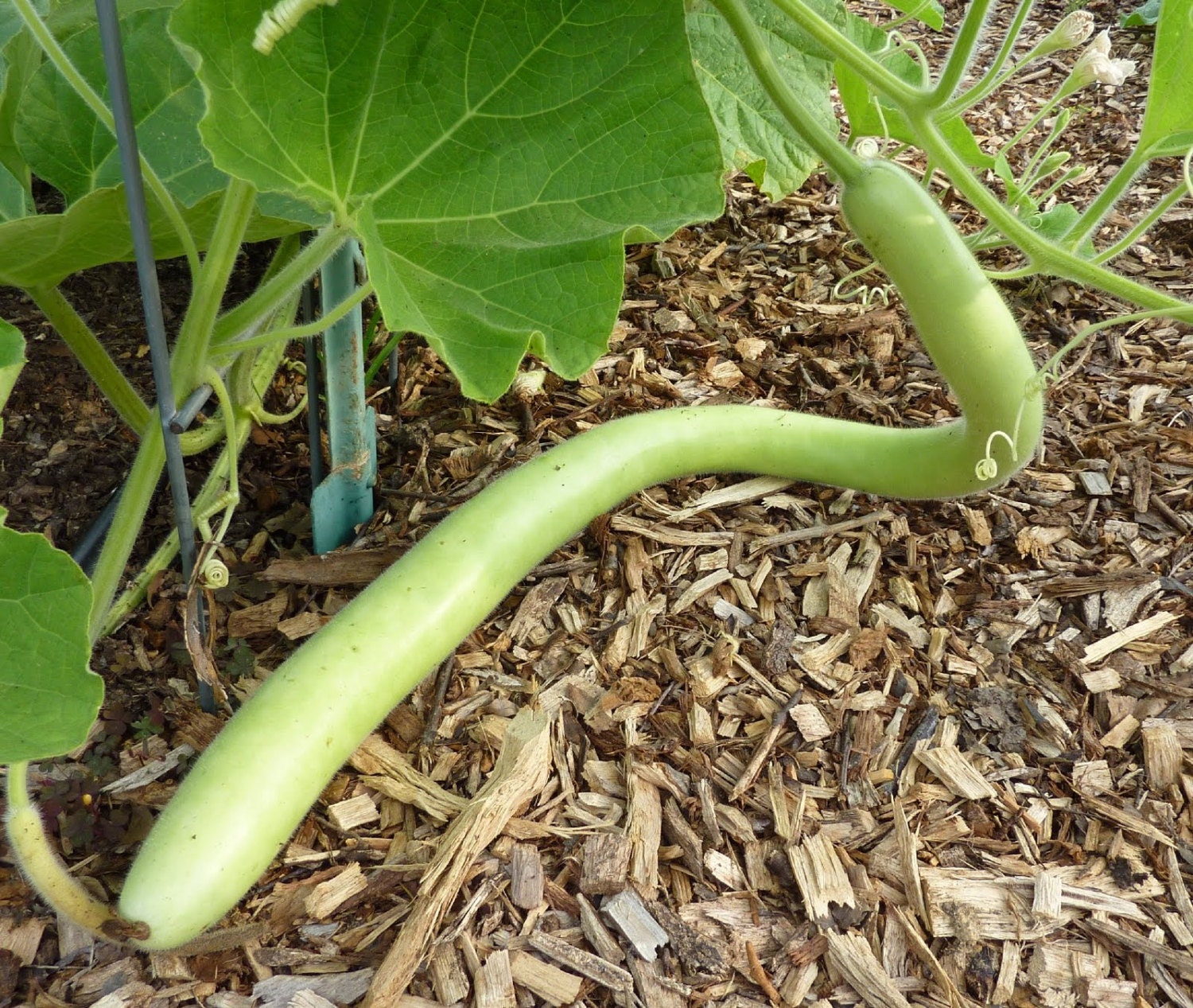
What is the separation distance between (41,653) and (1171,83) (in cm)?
133

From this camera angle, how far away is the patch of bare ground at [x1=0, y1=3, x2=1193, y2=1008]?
112 centimetres

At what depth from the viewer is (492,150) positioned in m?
1.05

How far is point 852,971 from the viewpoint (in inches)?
44.1

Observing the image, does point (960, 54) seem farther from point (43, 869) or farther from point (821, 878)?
point (43, 869)

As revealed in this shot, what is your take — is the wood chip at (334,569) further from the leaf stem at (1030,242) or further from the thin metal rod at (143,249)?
the leaf stem at (1030,242)

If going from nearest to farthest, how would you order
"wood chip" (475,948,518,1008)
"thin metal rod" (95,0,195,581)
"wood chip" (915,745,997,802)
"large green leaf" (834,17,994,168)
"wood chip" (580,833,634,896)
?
"thin metal rod" (95,0,195,581), "wood chip" (475,948,518,1008), "wood chip" (580,833,634,896), "wood chip" (915,745,997,802), "large green leaf" (834,17,994,168)

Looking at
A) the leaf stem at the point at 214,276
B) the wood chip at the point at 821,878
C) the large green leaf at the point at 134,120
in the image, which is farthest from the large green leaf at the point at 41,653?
the wood chip at the point at 821,878

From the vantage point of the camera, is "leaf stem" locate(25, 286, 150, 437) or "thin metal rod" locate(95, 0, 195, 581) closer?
"thin metal rod" locate(95, 0, 195, 581)

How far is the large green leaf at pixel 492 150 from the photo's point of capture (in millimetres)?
969

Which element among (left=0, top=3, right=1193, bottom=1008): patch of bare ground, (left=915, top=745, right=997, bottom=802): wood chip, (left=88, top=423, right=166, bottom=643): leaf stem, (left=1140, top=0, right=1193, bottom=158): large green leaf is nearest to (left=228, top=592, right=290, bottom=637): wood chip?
(left=0, top=3, right=1193, bottom=1008): patch of bare ground

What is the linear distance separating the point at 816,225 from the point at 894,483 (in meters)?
0.91

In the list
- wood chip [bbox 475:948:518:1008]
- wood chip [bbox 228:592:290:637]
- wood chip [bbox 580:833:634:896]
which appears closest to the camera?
wood chip [bbox 475:948:518:1008]

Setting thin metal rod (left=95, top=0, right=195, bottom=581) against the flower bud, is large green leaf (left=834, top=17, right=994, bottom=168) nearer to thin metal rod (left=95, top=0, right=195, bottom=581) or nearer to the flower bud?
the flower bud

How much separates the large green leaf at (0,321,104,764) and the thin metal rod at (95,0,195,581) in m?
0.19
